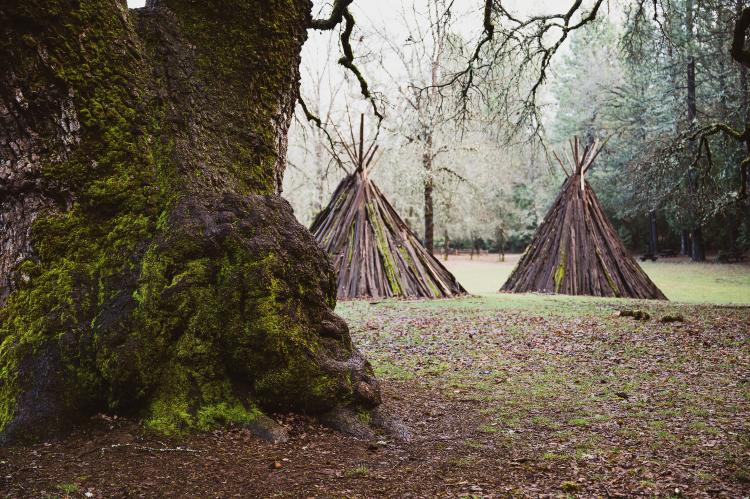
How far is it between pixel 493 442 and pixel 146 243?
2261mm

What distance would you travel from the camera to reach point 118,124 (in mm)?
3283

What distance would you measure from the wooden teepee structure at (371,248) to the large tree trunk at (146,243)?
26.5 ft

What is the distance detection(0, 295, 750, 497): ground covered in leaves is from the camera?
8.73 feet

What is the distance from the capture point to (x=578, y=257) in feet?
42.3

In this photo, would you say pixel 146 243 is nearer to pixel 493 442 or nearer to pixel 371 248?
pixel 493 442

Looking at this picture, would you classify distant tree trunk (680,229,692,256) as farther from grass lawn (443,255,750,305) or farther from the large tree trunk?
the large tree trunk

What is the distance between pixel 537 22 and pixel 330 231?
569 centimetres

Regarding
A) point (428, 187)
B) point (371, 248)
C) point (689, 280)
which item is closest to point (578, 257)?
point (371, 248)

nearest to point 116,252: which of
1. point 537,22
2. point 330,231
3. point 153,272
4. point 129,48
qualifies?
point 153,272

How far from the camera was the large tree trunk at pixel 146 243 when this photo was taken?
2.96 metres

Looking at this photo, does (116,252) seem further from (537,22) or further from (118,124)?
(537,22)

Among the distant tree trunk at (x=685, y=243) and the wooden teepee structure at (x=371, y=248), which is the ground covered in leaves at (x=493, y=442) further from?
the distant tree trunk at (x=685, y=243)

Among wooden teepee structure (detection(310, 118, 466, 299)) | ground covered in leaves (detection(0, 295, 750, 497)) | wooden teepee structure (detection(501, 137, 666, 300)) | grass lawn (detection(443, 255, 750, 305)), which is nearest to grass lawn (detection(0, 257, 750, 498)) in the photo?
ground covered in leaves (detection(0, 295, 750, 497))

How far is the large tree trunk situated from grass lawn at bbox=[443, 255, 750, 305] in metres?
10.7
